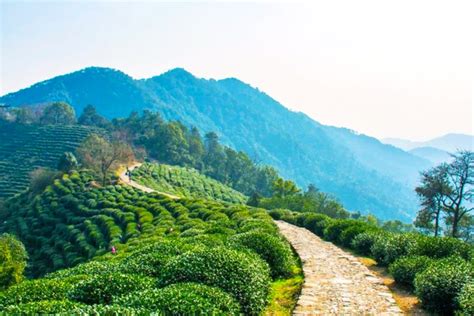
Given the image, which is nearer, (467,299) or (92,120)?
(467,299)

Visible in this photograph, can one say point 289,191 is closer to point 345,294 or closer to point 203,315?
point 345,294

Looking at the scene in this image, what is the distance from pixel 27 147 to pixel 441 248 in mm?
97503

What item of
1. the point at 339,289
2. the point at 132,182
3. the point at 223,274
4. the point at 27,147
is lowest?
the point at 339,289

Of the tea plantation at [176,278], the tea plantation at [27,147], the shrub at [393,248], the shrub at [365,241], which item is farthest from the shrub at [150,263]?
the tea plantation at [27,147]

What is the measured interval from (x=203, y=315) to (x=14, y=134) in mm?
115171

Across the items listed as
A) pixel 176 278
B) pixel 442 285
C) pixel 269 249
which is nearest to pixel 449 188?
pixel 269 249

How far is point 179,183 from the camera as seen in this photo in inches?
2840

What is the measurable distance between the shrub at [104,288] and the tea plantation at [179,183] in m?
55.8

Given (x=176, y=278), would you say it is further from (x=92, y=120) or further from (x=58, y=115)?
(x=58, y=115)

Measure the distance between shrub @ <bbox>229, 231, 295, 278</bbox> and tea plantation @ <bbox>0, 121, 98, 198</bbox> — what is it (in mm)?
70300

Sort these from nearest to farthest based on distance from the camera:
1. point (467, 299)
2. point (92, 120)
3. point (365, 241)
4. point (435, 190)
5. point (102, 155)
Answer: point (467, 299) → point (365, 241) → point (435, 190) → point (102, 155) → point (92, 120)

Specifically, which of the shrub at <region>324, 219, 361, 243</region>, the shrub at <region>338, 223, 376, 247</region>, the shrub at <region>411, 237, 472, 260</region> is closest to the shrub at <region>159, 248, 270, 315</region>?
the shrub at <region>411, 237, 472, 260</region>

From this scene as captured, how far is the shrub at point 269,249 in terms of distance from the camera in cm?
1234

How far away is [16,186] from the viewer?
245ft
